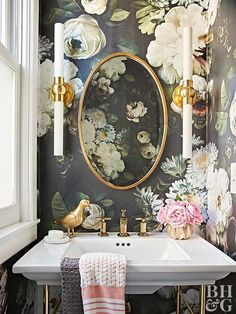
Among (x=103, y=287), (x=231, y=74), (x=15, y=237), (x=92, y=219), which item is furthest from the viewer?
(x=92, y=219)

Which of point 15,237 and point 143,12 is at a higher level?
point 143,12

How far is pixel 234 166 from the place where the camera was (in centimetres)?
127

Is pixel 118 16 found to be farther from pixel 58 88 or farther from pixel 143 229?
pixel 143 229

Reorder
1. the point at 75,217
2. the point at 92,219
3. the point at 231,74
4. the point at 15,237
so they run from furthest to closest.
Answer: the point at 92,219 → the point at 75,217 → the point at 231,74 → the point at 15,237

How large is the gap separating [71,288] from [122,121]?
793mm

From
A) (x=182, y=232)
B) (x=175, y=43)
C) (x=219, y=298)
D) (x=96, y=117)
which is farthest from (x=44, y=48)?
(x=219, y=298)

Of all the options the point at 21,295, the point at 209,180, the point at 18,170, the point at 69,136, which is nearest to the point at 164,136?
the point at 209,180

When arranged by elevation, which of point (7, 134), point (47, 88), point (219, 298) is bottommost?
point (219, 298)

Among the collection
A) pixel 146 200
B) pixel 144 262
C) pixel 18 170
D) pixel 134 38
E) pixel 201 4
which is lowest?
pixel 144 262

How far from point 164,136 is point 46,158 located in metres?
0.57

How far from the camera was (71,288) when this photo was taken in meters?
1.04

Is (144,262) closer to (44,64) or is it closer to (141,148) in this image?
(141,148)

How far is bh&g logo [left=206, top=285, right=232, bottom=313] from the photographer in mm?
1356

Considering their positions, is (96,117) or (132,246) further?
(96,117)
